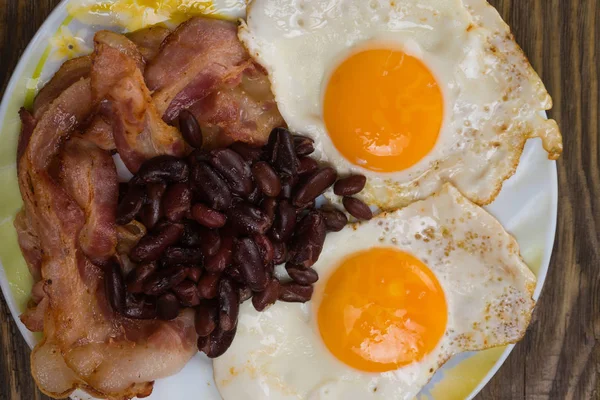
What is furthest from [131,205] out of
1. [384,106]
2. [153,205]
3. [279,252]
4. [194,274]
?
[384,106]

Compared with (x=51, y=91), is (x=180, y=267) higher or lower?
lower

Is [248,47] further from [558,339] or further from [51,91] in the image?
[558,339]

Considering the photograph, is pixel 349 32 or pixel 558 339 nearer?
pixel 349 32

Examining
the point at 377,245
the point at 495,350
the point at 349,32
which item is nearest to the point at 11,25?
the point at 349,32

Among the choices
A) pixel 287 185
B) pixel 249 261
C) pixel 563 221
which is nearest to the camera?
pixel 249 261

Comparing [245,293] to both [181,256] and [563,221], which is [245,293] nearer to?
[181,256]

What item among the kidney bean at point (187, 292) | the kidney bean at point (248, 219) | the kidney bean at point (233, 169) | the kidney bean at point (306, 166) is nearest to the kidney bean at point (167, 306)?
the kidney bean at point (187, 292)

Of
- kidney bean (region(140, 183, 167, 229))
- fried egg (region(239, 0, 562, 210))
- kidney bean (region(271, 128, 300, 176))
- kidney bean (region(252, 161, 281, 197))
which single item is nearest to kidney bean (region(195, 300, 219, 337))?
kidney bean (region(140, 183, 167, 229))
